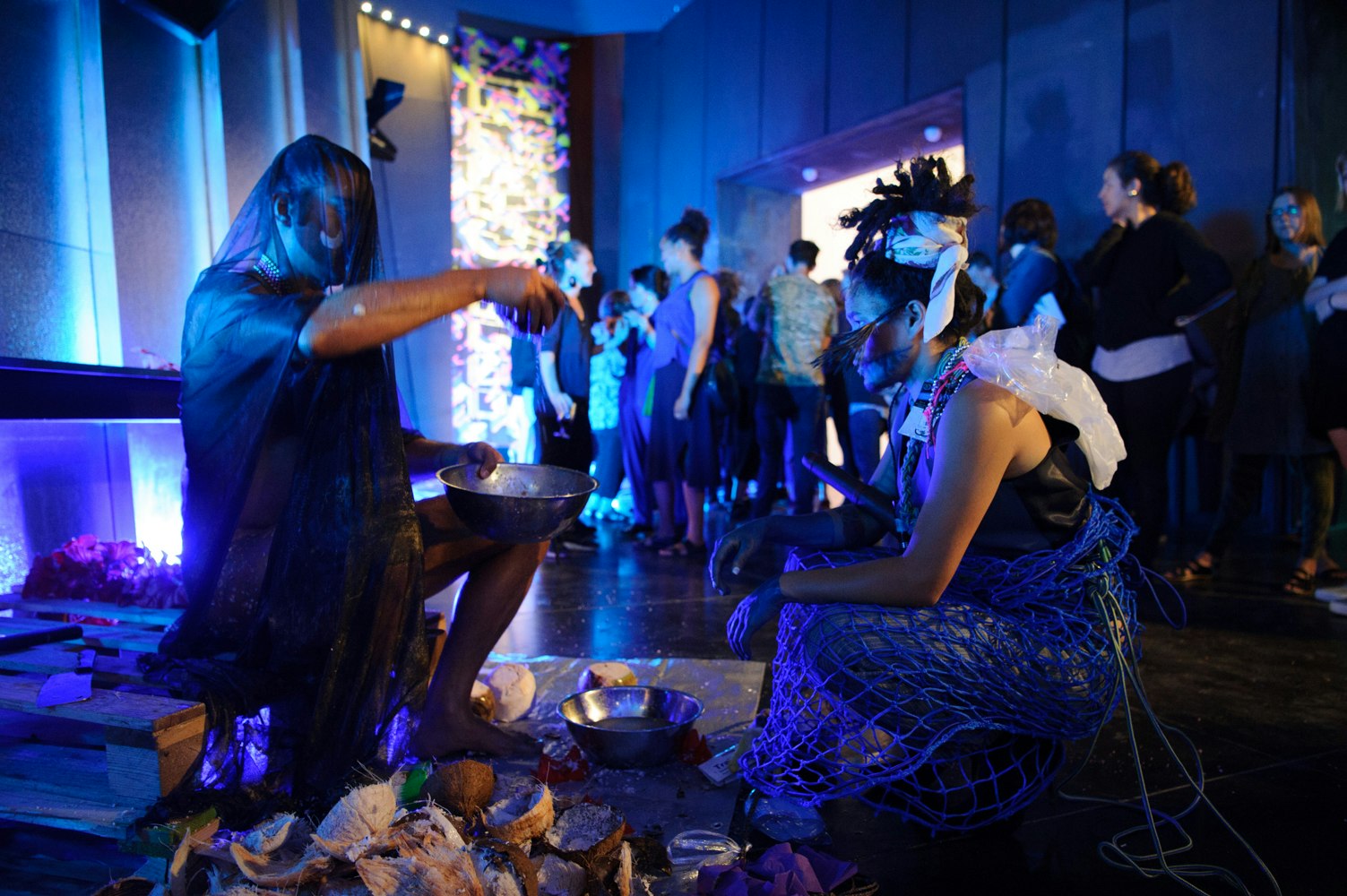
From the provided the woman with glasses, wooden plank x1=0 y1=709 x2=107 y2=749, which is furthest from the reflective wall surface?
the woman with glasses

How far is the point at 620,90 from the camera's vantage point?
11609mm

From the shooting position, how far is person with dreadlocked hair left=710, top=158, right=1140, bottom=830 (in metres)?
1.69

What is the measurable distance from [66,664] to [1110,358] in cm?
425

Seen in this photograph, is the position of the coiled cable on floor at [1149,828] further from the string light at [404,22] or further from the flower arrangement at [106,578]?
the string light at [404,22]

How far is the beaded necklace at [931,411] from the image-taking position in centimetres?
180

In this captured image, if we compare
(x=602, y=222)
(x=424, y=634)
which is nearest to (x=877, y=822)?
(x=424, y=634)

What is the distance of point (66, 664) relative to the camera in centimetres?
191

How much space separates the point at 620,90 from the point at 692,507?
8019mm

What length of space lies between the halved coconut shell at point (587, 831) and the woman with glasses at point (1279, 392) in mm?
3742

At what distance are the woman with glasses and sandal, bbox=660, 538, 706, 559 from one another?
2547 millimetres

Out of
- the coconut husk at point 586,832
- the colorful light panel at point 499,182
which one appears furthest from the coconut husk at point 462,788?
the colorful light panel at point 499,182

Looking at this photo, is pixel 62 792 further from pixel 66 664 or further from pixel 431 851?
pixel 431 851

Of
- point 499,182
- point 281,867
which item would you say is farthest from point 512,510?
point 499,182

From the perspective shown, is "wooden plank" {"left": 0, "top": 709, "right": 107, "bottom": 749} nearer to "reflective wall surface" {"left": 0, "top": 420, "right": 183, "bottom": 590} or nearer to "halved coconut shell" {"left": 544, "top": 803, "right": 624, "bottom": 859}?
"halved coconut shell" {"left": 544, "top": 803, "right": 624, "bottom": 859}
